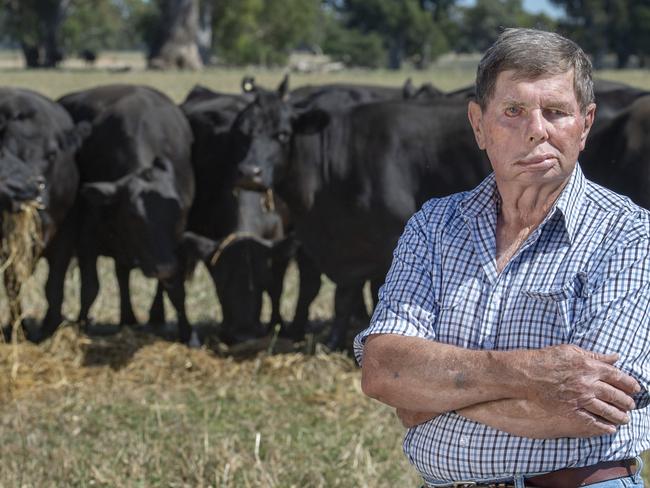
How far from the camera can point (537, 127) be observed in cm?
296

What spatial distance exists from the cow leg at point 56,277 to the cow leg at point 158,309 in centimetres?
78

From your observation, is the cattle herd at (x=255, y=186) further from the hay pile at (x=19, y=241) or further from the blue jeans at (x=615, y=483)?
the blue jeans at (x=615, y=483)

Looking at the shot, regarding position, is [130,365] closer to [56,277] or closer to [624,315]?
[56,277]

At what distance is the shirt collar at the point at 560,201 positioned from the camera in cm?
298

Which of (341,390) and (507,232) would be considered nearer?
(507,232)

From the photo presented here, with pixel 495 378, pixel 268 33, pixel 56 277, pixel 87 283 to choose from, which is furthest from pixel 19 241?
pixel 268 33

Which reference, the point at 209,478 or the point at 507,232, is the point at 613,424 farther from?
the point at 209,478

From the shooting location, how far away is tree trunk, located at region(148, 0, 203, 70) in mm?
53250

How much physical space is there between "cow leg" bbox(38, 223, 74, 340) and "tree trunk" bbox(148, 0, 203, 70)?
146 ft

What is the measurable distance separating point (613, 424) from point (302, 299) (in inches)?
270

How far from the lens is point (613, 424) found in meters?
2.80

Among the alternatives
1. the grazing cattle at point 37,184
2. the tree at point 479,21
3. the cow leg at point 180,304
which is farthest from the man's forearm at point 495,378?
the tree at point 479,21

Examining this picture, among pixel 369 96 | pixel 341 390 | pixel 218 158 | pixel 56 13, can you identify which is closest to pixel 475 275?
pixel 341 390

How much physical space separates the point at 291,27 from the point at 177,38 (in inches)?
844
